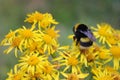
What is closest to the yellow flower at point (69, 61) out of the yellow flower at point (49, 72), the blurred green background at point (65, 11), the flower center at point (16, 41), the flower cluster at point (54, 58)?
the flower cluster at point (54, 58)

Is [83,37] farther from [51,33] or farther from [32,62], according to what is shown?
[32,62]

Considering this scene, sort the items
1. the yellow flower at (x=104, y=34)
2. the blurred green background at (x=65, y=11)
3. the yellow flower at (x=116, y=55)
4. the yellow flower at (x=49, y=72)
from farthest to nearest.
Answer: the blurred green background at (x=65, y=11)
the yellow flower at (x=104, y=34)
the yellow flower at (x=116, y=55)
the yellow flower at (x=49, y=72)

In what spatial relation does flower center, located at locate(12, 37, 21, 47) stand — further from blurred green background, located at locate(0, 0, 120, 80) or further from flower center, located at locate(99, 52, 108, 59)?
blurred green background, located at locate(0, 0, 120, 80)

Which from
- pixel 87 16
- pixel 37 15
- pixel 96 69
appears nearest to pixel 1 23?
pixel 87 16

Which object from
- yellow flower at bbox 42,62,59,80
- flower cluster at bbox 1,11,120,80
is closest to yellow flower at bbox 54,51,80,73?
flower cluster at bbox 1,11,120,80

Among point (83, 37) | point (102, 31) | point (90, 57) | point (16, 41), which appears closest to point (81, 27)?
point (83, 37)

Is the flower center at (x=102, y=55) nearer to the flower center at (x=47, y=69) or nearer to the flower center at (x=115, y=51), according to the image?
the flower center at (x=115, y=51)
